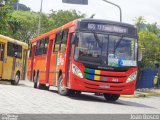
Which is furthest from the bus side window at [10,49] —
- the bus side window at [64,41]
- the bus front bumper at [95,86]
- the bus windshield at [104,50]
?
the bus front bumper at [95,86]

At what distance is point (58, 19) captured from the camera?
239 feet

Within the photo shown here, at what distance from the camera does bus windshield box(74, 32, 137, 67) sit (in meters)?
18.3

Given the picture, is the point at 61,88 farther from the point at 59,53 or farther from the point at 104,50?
the point at 104,50

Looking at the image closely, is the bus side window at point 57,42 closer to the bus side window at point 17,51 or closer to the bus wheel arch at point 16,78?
the bus side window at point 17,51

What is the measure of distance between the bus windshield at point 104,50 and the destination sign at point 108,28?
0.74 ft

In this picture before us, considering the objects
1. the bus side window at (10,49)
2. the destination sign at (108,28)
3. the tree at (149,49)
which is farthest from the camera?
the tree at (149,49)

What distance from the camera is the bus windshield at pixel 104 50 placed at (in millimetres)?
18344

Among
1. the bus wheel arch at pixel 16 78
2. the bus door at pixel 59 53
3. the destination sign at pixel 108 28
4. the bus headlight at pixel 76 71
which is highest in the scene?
the destination sign at pixel 108 28

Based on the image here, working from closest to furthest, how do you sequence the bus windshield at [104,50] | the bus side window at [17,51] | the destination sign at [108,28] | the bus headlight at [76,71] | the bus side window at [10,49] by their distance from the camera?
the bus headlight at [76,71] < the bus windshield at [104,50] < the destination sign at [108,28] < the bus side window at [10,49] < the bus side window at [17,51]

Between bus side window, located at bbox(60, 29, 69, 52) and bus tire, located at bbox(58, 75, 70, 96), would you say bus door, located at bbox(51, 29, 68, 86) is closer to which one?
bus side window, located at bbox(60, 29, 69, 52)

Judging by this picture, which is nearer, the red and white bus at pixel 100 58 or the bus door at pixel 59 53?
the red and white bus at pixel 100 58

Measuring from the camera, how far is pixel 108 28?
18938 millimetres

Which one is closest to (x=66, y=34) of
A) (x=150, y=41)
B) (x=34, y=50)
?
(x=34, y=50)

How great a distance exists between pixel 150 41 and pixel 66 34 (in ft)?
64.2
